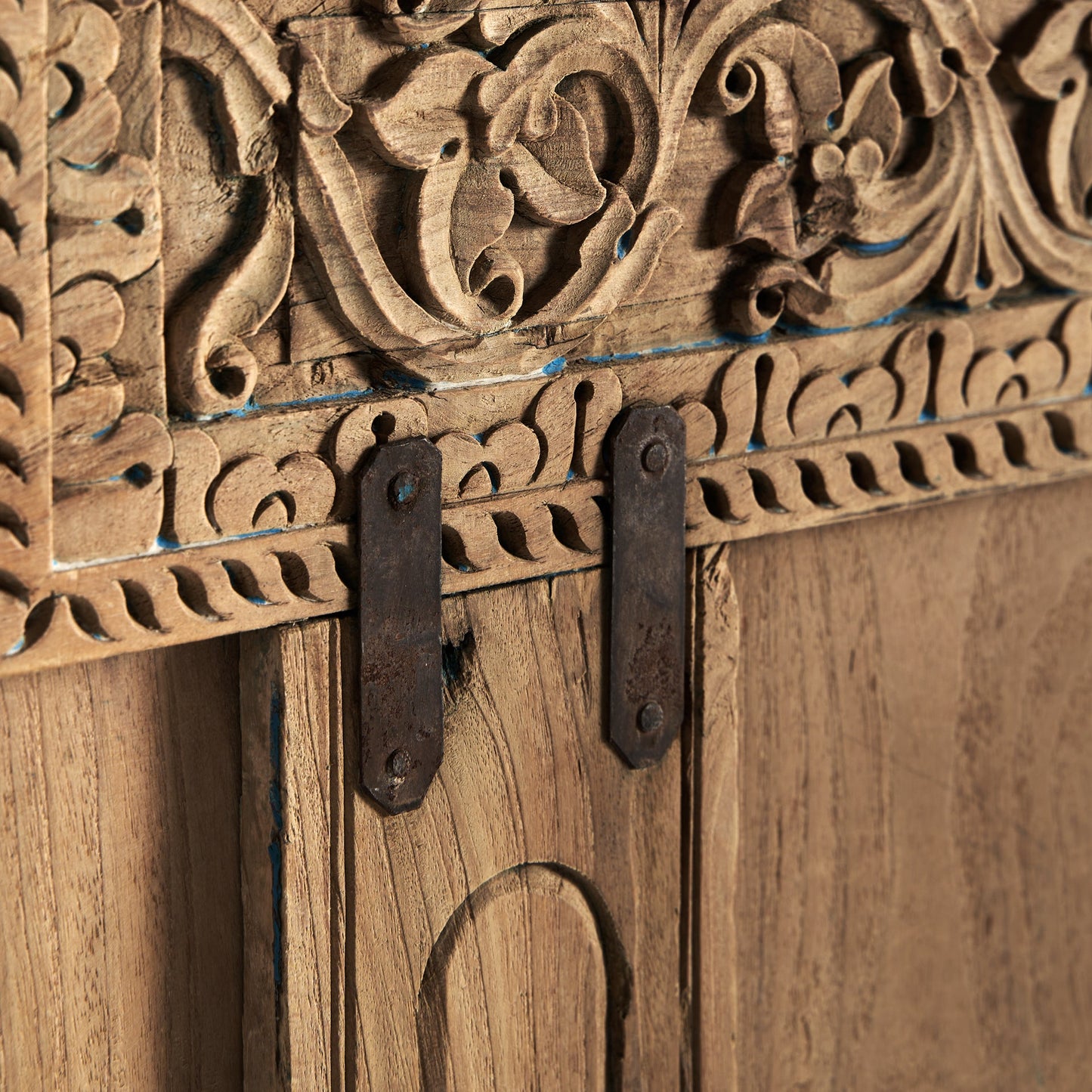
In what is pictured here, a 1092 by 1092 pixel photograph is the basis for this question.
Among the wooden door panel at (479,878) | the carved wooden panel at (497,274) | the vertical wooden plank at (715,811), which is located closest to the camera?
the carved wooden panel at (497,274)

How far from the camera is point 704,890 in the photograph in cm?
82

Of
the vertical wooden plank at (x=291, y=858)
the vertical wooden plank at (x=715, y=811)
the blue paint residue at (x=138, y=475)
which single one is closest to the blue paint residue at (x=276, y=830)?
the vertical wooden plank at (x=291, y=858)

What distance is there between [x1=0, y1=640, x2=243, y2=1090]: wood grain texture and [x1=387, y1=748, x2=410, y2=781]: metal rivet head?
7cm

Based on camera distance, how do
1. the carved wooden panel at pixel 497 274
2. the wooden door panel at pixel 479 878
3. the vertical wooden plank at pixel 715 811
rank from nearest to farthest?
1. the carved wooden panel at pixel 497 274
2. the wooden door panel at pixel 479 878
3. the vertical wooden plank at pixel 715 811

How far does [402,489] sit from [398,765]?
0.13 m

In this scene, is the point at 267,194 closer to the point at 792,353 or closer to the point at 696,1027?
the point at 792,353

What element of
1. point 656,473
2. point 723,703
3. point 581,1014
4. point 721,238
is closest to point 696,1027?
point 581,1014

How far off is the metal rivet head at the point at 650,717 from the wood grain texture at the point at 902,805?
0.03 metres

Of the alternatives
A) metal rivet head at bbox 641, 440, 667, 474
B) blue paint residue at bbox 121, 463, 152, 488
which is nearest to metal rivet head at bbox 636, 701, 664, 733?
metal rivet head at bbox 641, 440, 667, 474

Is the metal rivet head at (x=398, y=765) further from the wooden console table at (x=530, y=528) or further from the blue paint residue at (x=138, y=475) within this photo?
the blue paint residue at (x=138, y=475)

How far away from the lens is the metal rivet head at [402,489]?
2.21 feet

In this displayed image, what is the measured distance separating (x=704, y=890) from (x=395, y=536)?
0.28 metres

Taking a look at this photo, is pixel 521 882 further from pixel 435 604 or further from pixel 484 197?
pixel 484 197

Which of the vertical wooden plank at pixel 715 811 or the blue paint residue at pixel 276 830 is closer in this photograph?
the blue paint residue at pixel 276 830
